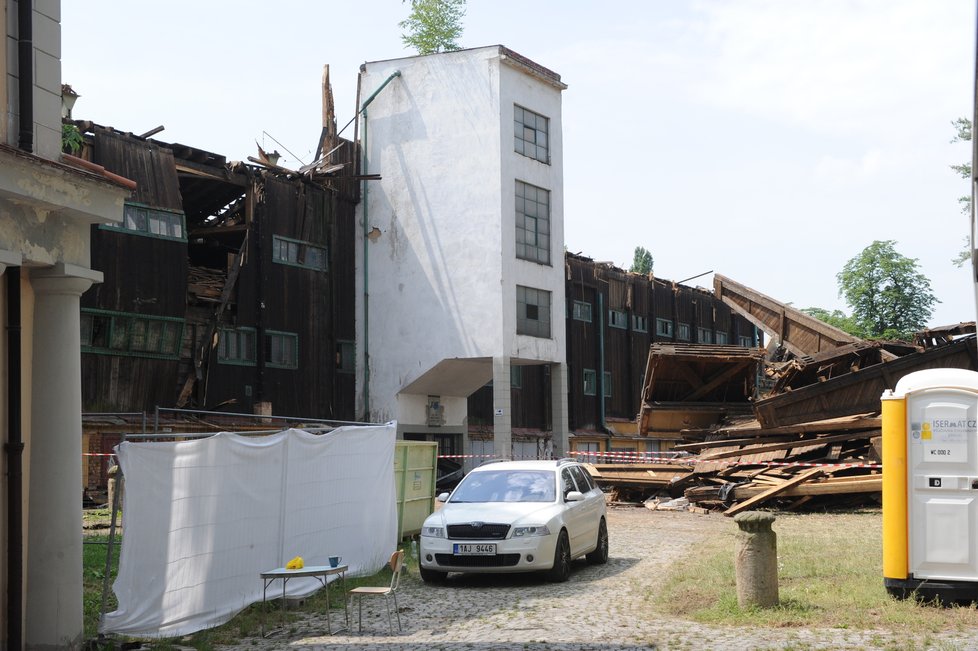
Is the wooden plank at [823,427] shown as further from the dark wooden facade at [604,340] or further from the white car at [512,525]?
the dark wooden facade at [604,340]

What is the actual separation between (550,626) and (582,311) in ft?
129

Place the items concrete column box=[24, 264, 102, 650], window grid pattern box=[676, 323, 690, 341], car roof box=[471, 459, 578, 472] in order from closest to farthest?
1. concrete column box=[24, 264, 102, 650]
2. car roof box=[471, 459, 578, 472]
3. window grid pattern box=[676, 323, 690, 341]

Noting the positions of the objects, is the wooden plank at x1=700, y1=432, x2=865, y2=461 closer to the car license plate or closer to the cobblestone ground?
the cobblestone ground

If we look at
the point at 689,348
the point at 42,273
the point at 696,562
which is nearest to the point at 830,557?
the point at 696,562

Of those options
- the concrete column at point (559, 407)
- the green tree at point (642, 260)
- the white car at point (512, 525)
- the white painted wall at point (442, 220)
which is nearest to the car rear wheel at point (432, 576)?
the white car at point (512, 525)

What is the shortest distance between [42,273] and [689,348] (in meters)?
27.2

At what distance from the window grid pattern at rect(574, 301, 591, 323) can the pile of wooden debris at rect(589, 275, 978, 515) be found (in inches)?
572

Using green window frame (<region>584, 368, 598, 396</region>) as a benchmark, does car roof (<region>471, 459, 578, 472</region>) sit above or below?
below

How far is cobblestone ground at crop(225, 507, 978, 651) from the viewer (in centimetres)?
1009

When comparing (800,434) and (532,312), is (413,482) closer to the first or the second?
(800,434)

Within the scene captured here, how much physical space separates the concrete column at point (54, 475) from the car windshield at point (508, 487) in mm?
7141

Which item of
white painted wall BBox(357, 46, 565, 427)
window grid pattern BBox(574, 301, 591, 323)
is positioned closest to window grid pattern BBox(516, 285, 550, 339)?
white painted wall BBox(357, 46, 565, 427)

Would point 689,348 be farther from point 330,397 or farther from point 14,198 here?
point 14,198

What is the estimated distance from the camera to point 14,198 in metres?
9.38
